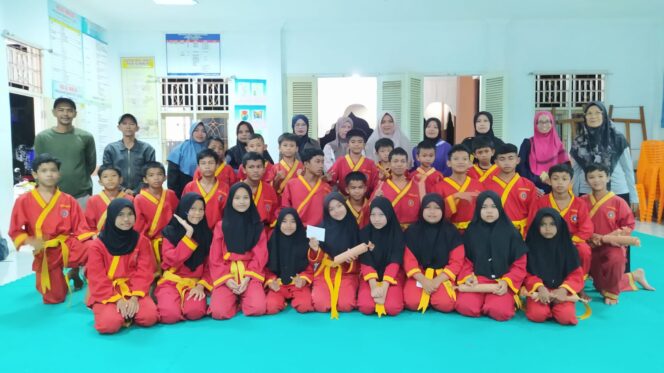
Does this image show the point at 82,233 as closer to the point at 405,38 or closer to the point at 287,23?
the point at 287,23

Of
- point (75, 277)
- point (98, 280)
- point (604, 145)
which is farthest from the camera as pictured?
point (604, 145)

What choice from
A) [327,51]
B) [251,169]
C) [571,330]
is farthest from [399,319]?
[327,51]

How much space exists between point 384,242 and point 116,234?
1742mm

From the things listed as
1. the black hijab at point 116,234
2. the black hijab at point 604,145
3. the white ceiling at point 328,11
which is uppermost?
the white ceiling at point 328,11

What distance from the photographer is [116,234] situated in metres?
2.87

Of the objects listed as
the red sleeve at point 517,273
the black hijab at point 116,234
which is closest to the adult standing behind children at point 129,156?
the black hijab at point 116,234

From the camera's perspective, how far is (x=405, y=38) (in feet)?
25.3

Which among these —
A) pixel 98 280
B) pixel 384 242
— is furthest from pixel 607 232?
pixel 98 280

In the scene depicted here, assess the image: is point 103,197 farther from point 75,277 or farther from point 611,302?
point 611,302

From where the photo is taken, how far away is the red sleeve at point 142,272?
2.92 m

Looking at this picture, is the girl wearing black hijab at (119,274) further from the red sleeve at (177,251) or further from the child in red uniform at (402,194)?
the child in red uniform at (402,194)

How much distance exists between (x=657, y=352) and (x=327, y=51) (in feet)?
21.4

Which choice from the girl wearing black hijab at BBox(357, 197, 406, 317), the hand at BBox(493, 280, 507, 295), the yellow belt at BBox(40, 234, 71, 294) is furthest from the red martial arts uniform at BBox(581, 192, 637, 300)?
the yellow belt at BBox(40, 234, 71, 294)

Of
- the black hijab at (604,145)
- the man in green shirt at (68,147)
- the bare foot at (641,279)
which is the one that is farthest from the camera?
the man in green shirt at (68,147)
